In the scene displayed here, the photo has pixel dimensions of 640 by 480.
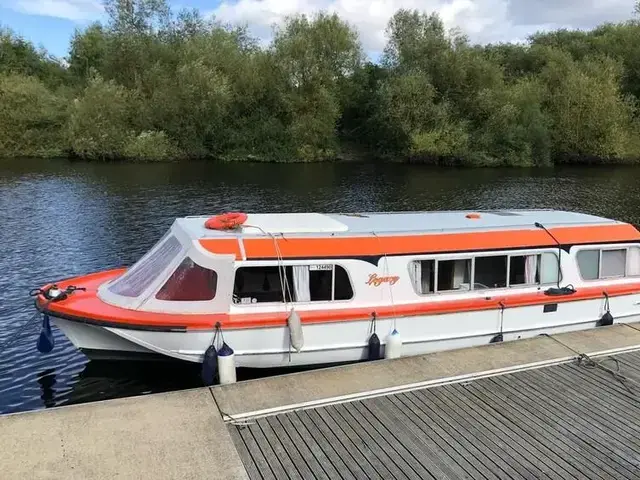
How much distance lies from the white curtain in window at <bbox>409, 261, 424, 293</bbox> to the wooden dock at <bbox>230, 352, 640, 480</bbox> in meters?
2.70

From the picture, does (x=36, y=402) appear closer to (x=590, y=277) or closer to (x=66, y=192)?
(x=590, y=277)

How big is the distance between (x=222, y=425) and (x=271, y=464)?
3.68 feet

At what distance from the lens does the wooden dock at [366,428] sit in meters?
7.31

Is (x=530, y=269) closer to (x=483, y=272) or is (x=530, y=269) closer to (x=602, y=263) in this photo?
(x=483, y=272)

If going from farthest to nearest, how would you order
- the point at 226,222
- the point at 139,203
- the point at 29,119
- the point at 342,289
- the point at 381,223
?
the point at 29,119 < the point at 139,203 < the point at 381,223 < the point at 226,222 < the point at 342,289

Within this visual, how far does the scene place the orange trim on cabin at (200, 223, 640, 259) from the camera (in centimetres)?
1114

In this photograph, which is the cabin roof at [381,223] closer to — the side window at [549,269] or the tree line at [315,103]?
the side window at [549,269]

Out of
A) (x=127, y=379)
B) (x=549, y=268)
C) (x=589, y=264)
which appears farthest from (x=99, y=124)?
(x=589, y=264)

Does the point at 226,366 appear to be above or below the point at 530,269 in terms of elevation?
below

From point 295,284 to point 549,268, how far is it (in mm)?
5861

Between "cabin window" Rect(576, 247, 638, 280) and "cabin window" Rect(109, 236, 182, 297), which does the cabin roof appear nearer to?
"cabin window" Rect(109, 236, 182, 297)

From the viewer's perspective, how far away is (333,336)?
11.3 metres

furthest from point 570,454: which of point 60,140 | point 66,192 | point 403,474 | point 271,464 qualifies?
point 60,140

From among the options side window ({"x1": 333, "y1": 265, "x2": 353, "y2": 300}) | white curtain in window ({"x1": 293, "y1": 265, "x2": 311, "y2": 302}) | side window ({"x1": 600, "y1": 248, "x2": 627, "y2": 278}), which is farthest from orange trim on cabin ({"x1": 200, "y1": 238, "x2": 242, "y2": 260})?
side window ({"x1": 600, "y1": 248, "x2": 627, "y2": 278})
